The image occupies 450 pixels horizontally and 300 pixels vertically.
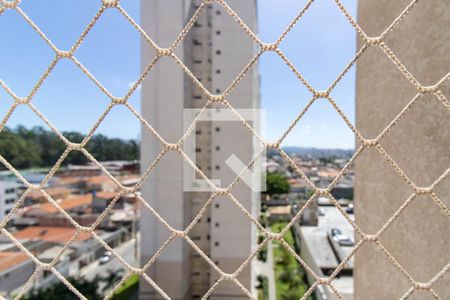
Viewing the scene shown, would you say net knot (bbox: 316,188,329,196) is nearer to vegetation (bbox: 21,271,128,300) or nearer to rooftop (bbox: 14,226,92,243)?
vegetation (bbox: 21,271,128,300)

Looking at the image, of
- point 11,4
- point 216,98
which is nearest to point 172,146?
point 216,98

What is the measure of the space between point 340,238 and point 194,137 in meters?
2.59

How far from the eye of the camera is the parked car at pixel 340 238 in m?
3.96

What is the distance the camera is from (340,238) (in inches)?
162

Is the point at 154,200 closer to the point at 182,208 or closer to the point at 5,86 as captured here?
the point at 182,208

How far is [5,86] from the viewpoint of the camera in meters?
0.42

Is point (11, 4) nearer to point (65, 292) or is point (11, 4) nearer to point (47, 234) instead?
point (65, 292)

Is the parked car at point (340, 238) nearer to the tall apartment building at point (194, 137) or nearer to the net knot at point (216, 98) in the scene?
the tall apartment building at point (194, 137)

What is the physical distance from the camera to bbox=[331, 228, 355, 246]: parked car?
13.0 ft

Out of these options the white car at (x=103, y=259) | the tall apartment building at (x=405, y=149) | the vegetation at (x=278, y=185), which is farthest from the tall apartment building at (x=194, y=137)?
the vegetation at (x=278, y=185)

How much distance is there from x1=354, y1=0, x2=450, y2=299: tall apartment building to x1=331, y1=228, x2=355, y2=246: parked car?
3841 mm

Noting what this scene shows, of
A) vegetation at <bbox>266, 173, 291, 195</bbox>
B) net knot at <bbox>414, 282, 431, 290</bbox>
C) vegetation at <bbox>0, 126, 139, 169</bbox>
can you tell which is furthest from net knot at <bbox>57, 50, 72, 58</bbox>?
vegetation at <bbox>266, 173, 291, 195</bbox>

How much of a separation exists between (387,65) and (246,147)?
336cm

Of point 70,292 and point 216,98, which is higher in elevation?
point 216,98
